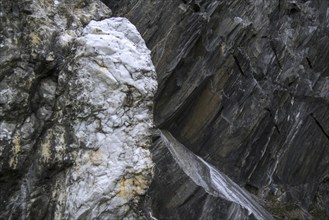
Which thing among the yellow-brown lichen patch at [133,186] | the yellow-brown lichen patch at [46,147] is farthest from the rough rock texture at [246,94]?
the yellow-brown lichen patch at [46,147]

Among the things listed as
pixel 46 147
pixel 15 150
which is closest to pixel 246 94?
pixel 46 147

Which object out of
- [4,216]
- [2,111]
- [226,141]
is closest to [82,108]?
[2,111]

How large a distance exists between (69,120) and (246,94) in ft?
25.5

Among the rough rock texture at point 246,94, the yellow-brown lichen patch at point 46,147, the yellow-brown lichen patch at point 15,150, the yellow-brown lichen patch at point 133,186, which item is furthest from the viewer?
the rough rock texture at point 246,94

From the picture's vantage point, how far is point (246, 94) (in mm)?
14883

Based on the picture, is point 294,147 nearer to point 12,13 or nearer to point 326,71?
point 326,71

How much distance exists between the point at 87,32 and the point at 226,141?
22.3ft

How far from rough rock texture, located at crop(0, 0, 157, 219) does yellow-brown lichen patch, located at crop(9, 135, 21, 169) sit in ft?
0.05

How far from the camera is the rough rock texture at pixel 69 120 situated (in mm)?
→ 7953

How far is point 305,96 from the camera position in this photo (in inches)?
682

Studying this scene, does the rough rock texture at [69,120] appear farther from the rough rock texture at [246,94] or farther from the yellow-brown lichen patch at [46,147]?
the rough rock texture at [246,94]

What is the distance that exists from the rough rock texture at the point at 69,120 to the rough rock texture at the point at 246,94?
3177 millimetres

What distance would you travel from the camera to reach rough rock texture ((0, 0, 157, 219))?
7953 millimetres

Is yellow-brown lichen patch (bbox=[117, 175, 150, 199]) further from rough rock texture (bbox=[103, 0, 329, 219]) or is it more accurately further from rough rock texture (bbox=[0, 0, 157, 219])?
rough rock texture (bbox=[103, 0, 329, 219])
